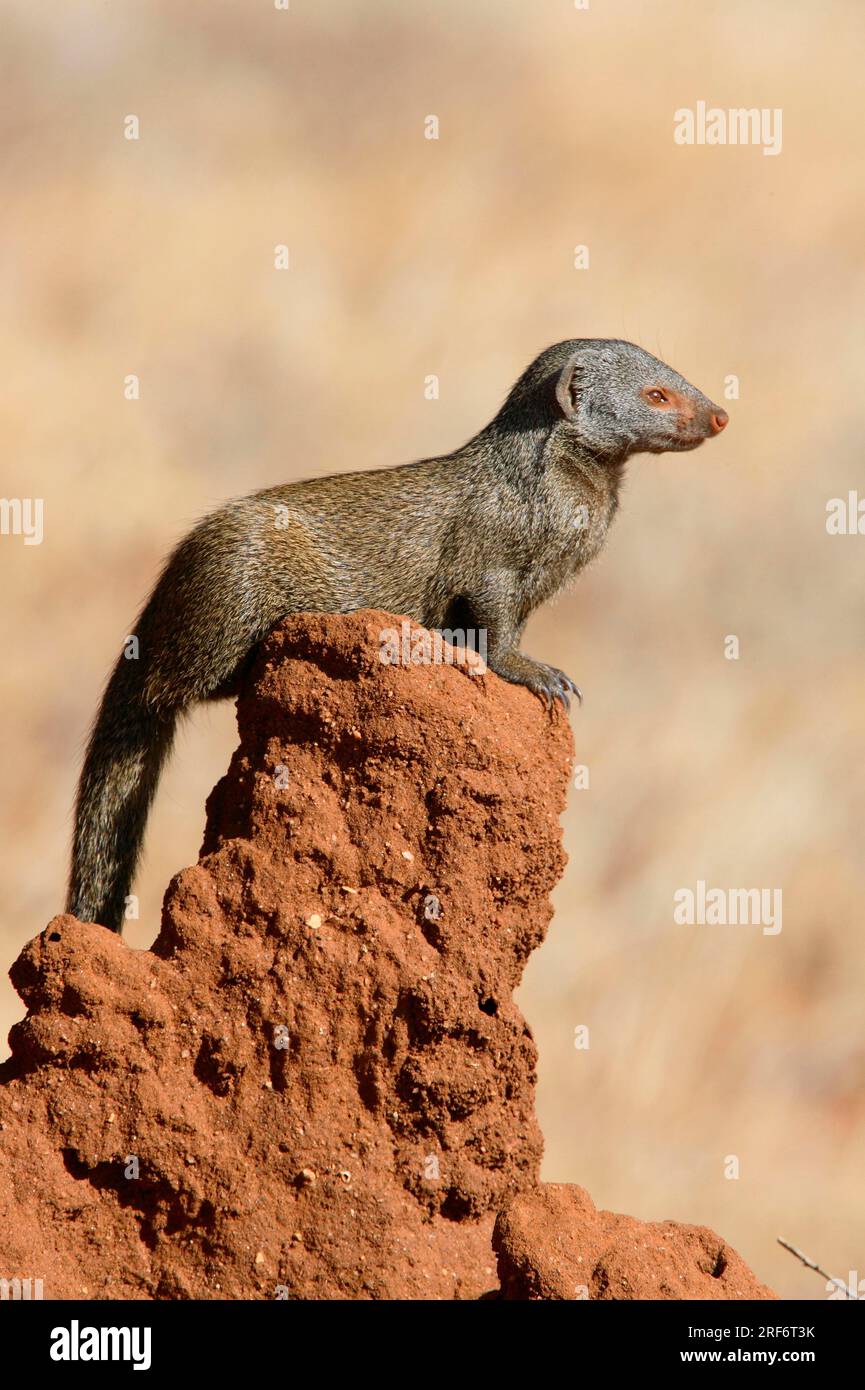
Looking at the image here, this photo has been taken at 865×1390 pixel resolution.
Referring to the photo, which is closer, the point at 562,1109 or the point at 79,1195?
the point at 79,1195

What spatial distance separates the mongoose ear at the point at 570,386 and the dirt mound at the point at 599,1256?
10.7 feet

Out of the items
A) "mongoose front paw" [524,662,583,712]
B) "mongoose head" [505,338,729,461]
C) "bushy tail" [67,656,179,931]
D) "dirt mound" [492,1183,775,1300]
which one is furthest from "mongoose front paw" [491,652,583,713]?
"dirt mound" [492,1183,775,1300]

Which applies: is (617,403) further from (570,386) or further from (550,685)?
(550,685)

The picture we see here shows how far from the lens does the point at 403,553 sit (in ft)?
27.4

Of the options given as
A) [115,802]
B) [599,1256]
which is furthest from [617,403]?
[599,1256]

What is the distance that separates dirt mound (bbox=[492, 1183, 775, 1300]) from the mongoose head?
3.22m

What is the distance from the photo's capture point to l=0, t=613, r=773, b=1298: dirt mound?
22.3 feet

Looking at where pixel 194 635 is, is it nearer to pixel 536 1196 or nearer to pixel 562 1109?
pixel 536 1196

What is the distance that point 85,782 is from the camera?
27.8 ft

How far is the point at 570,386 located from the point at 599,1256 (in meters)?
3.68

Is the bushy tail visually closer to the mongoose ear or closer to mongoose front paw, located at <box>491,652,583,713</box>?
mongoose front paw, located at <box>491,652,583,713</box>

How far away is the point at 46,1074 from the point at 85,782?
6.12 feet
